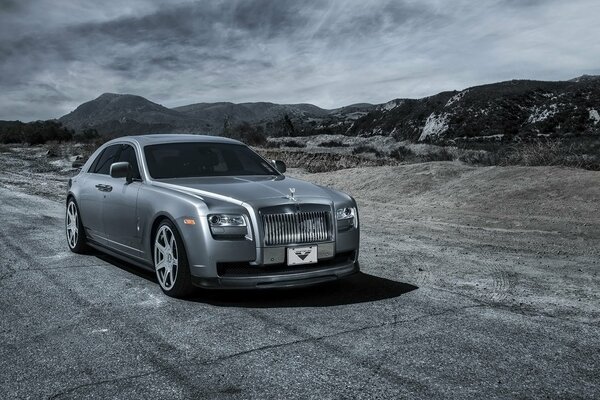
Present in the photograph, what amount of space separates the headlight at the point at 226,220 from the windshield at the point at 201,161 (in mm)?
1377

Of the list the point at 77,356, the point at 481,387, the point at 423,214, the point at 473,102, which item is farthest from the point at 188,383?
the point at 473,102

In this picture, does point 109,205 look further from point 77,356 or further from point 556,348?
point 556,348

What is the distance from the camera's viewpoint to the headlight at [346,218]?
566 cm

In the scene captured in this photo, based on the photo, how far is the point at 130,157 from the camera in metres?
7.04

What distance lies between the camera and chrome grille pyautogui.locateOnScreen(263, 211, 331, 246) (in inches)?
207

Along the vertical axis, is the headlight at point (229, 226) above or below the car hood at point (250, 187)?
below

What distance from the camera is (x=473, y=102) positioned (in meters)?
51.1

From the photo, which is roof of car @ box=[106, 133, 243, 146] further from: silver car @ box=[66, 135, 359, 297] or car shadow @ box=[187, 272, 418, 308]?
car shadow @ box=[187, 272, 418, 308]

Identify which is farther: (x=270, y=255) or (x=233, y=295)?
(x=233, y=295)

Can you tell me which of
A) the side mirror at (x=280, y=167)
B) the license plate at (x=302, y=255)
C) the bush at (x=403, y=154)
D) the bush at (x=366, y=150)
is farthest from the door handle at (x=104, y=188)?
the bush at (x=366, y=150)

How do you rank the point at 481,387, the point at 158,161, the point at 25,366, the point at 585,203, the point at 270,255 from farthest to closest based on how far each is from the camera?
the point at 585,203, the point at 158,161, the point at 270,255, the point at 25,366, the point at 481,387

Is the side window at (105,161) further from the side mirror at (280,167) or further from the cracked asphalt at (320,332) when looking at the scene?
the side mirror at (280,167)

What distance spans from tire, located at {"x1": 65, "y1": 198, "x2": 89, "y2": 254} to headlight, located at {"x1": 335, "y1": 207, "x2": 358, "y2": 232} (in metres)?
3.82

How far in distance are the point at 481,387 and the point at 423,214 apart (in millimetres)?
9406
